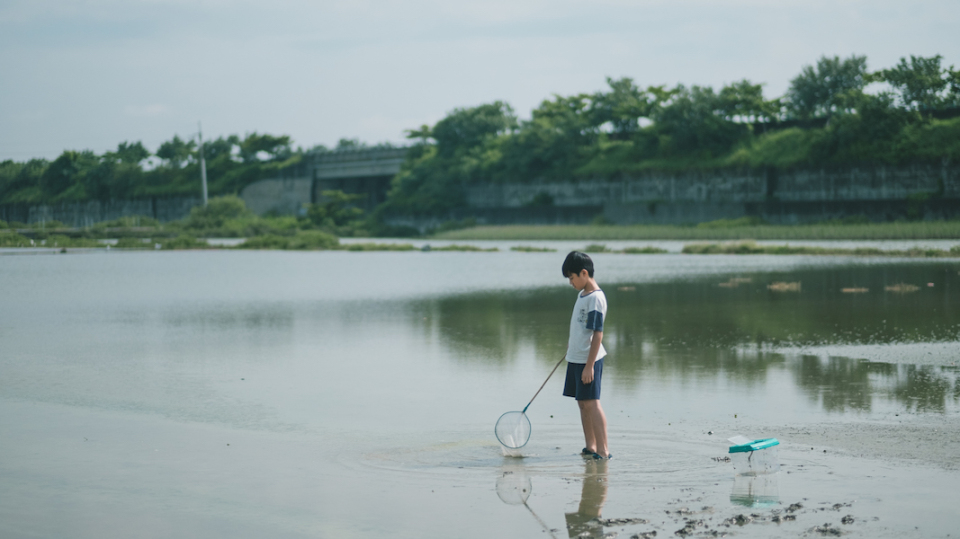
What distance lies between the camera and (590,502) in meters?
6.25

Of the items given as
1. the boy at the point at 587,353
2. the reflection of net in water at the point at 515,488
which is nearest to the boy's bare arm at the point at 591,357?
the boy at the point at 587,353

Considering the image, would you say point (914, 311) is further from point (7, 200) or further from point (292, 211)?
point (7, 200)

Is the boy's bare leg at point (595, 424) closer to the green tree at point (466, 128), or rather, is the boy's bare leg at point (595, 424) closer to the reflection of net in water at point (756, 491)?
the reflection of net in water at point (756, 491)

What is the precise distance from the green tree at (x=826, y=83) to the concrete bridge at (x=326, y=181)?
4130cm

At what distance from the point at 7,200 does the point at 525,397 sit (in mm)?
135380

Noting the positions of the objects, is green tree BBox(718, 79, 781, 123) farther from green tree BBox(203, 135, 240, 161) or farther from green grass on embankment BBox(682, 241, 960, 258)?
green tree BBox(203, 135, 240, 161)

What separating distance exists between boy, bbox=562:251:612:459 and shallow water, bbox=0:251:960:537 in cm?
27

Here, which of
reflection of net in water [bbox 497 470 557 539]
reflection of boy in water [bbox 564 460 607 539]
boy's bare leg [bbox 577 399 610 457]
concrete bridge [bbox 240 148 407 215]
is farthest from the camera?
concrete bridge [bbox 240 148 407 215]

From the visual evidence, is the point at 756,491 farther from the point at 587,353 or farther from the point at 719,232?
the point at 719,232

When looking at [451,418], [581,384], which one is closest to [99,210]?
[451,418]

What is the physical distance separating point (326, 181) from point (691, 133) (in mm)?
45119

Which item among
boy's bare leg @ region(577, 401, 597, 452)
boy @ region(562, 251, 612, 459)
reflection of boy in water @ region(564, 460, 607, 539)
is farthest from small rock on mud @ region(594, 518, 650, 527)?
boy's bare leg @ region(577, 401, 597, 452)

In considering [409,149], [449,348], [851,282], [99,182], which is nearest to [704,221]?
[409,149]

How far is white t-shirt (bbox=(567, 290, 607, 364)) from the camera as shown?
23.8 ft
